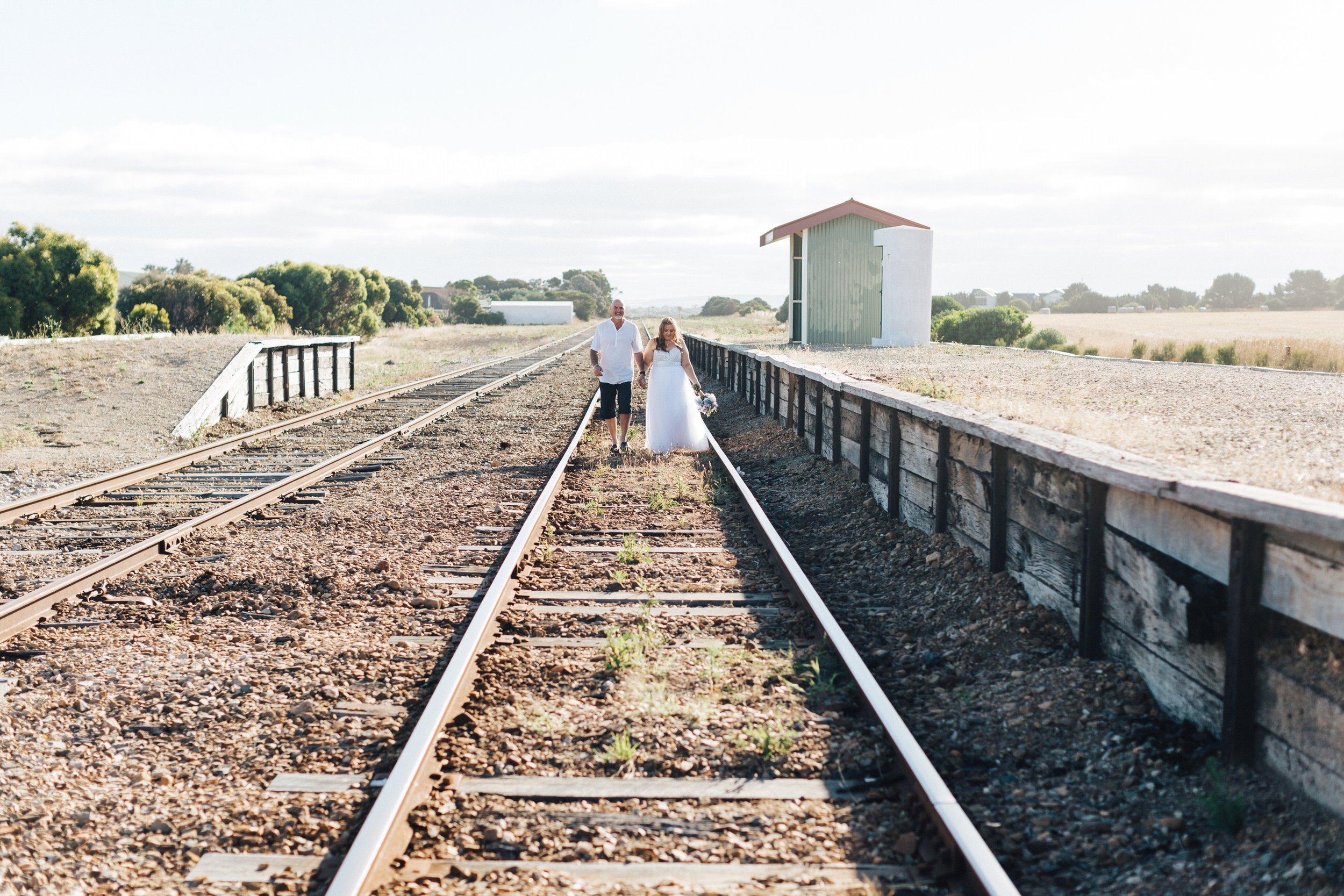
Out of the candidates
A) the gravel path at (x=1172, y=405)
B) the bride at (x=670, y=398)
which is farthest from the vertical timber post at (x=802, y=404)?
the bride at (x=670, y=398)

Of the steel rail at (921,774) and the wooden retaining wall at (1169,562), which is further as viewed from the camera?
the wooden retaining wall at (1169,562)

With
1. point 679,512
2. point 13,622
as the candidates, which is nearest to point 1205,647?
point 679,512

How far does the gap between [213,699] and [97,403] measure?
12644 millimetres

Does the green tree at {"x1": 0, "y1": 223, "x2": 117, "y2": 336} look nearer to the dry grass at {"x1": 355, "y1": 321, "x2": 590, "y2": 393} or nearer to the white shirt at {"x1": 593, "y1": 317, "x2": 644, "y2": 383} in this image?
the dry grass at {"x1": 355, "y1": 321, "x2": 590, "y2": 393}

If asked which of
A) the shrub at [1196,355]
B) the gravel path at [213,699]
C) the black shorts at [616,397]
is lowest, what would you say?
the gravel path at [213,699]

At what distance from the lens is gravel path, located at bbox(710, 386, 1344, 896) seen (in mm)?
3127

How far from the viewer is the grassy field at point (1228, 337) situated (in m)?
19.9

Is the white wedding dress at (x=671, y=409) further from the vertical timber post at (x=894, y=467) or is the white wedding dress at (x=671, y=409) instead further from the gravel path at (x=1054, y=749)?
the gravel path at (x=1054, y=749)

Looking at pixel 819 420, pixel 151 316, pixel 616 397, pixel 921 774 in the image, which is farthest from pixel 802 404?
pixel 151 316

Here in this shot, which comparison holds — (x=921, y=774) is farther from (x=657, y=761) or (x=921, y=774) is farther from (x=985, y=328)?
(x=985, y=328)

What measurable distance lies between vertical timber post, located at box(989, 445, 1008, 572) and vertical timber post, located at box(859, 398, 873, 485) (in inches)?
117

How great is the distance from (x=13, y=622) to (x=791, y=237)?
22237mm

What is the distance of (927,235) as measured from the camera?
76.5 feet

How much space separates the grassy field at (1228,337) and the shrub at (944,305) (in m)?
4.30
